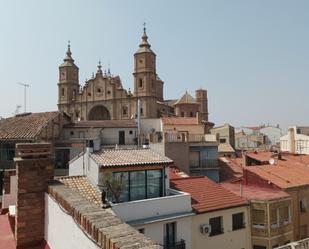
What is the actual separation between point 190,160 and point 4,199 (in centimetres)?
2523

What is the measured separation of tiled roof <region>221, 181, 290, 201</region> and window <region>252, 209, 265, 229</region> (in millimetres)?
867

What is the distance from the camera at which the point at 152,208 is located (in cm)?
1662

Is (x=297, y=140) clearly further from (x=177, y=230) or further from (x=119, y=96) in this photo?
(x=177, y=230)

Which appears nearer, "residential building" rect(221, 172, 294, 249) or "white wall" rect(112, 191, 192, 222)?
"white wall" rect(112, 191, 192, 222)

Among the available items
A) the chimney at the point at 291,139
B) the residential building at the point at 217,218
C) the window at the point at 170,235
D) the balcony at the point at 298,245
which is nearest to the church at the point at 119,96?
the chimney at the point at 291,139

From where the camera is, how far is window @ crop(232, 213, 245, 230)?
19.9 m

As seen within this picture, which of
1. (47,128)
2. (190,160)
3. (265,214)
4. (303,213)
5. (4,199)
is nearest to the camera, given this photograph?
(4,199)

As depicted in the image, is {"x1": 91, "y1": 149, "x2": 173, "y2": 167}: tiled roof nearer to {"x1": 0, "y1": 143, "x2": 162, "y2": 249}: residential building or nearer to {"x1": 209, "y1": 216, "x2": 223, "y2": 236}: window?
{"x1": 209, "y1": 216, "x2": 223, "y2": 236}: window

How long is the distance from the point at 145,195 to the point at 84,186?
3471 millimetres

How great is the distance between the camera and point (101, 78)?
62969 mm

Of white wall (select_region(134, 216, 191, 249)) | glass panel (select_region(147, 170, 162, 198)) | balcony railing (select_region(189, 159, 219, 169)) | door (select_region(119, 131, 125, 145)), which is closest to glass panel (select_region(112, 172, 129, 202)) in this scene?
glass panel (select_region(147, 170, 162, 198))

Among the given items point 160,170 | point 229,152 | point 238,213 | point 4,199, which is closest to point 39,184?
point 4,199

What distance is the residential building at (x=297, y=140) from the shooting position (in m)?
53.5

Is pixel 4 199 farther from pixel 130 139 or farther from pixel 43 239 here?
pixel 130 139
